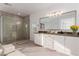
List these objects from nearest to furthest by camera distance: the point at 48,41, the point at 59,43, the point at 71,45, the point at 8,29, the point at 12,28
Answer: the point at 71,45 → the point at 59,43 → the point at 48,41 → the point at 8,29 → the point at 12,28

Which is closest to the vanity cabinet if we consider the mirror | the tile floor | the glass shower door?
the tile floor

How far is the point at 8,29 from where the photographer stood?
19.9ft

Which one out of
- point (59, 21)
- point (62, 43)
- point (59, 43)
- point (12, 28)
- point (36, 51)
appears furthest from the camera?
point (12, 28)

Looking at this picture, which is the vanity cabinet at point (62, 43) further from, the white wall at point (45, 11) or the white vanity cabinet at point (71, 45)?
the white wall at point (45, 11)

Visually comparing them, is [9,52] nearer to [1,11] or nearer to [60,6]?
[60,6]

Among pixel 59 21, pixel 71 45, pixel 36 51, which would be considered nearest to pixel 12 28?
pixel 36 51

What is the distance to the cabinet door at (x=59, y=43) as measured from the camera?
3.33 metres

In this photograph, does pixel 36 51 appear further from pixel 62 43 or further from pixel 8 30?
pixel 8 30

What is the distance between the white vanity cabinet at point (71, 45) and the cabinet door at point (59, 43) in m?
0.22

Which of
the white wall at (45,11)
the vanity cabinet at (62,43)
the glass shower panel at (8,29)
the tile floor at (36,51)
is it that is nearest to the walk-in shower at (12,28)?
the glass shower panel at (8,29)

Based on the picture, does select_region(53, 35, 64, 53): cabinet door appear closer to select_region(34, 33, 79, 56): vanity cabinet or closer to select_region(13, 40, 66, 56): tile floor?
select_region(34, 33, 79, 56): vanity cabinet

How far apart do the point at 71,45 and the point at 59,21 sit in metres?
1.81

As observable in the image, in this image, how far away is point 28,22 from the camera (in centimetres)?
719

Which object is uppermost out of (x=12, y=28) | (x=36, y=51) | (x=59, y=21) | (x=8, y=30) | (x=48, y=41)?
(x=59, y=21)
